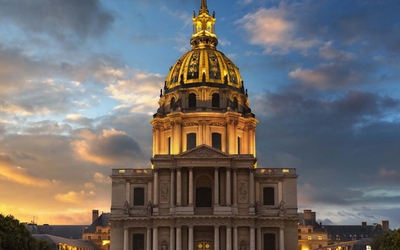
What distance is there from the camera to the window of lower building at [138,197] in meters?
89.2

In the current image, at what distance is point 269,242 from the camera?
8700 centimetres

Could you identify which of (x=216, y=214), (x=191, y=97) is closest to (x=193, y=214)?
(x=216, y=214)

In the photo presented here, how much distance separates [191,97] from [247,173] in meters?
17.3

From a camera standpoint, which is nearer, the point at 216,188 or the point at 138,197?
the point at 216,188

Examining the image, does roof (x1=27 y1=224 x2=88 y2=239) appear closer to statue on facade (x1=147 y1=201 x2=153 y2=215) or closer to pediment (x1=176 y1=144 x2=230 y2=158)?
statue on facade (x1=147 y1=201 x2=153 y2=215)

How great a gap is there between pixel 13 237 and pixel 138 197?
29.7 meters

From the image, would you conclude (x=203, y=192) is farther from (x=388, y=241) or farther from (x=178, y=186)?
(x=388, y=241)

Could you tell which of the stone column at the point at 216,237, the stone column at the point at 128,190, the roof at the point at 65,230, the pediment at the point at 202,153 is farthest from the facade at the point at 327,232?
the roof at the point at 65,230

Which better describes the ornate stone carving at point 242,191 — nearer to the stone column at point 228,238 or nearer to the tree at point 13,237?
the stone column at point 228,238

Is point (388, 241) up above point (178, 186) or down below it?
below

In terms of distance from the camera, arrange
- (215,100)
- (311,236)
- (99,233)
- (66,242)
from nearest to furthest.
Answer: (66,242)
(215,100)
(311,236)
(99,233)

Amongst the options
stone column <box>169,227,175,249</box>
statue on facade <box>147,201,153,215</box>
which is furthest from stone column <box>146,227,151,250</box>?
stone column <box>169,227,175,249</box>

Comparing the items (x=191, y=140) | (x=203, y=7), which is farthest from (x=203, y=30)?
(x=191, y=140)

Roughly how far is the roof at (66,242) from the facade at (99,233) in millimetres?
3691
